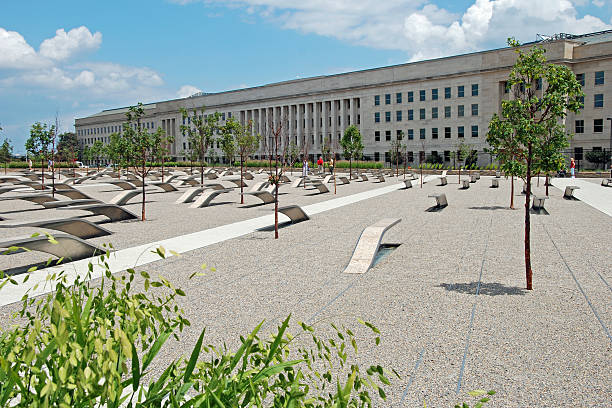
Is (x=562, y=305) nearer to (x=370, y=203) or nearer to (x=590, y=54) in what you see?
(x=370, y=203)

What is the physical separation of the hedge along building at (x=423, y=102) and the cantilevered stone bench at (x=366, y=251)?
45701 millimetres

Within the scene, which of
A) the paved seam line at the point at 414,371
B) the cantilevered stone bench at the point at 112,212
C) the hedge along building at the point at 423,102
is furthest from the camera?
the hedge along building at the point at 423,102

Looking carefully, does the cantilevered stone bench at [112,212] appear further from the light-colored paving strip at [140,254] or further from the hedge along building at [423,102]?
the hedge along building at [423,102]

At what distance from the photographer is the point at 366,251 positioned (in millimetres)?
9422

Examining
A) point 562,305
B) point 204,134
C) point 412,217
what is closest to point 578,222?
point 412,217

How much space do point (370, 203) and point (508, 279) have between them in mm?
13764

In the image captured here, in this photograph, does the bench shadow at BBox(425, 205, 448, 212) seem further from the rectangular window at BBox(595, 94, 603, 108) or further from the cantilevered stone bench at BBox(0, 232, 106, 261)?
the rectangular window at BBox(595, 94, 603, 108)

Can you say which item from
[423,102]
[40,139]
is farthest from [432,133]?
[40,139]

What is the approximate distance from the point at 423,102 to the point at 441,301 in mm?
76529

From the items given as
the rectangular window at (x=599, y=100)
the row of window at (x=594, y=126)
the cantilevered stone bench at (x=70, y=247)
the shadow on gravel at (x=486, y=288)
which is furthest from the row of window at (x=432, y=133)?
the shadow on gravel at (x=486, y=288)

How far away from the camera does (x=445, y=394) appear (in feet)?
13.8

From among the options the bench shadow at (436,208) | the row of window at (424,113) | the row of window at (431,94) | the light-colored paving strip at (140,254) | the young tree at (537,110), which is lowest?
the light-colored paving strip at (140,254)

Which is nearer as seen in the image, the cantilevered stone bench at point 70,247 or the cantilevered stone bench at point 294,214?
the cantilevered stone bench at point 70,247

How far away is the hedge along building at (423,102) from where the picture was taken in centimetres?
6581
